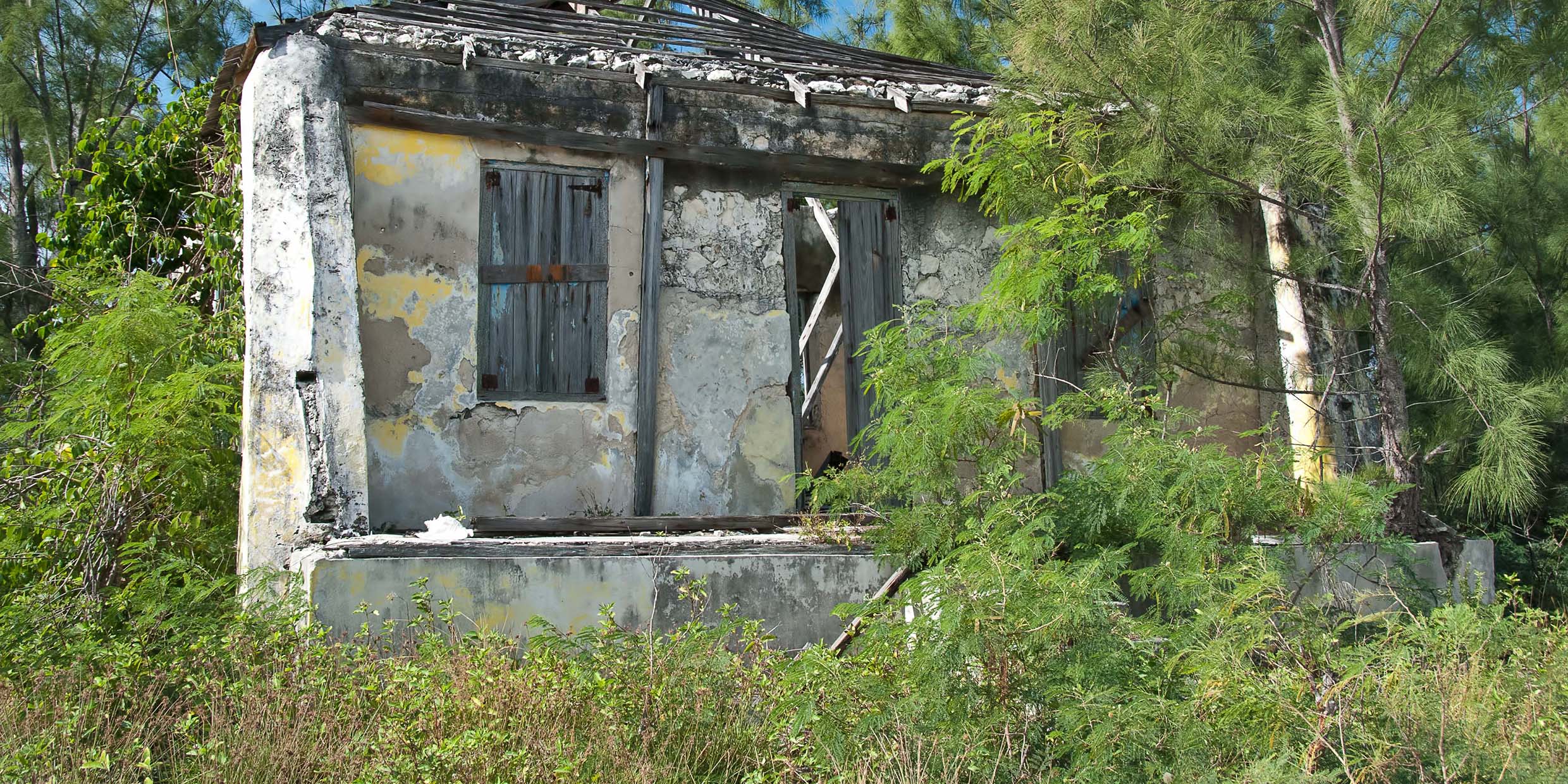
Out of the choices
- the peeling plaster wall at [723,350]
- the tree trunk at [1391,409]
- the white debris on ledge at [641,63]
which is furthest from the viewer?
the peeling plaster wall at [723,350]

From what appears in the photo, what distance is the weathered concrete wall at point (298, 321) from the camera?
622cm

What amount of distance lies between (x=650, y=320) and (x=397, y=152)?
1.96 m

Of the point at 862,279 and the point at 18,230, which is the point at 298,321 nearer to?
the point at 862,279

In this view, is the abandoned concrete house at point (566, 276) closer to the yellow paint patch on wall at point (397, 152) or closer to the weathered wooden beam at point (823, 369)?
the yellow paint patch on wall at point (397, 152)

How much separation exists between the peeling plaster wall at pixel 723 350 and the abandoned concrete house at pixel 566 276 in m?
0.02

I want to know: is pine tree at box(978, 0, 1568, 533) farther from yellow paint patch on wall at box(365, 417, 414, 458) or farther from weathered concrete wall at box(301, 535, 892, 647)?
yellow paint patch on wall at box(365, 417, 414, 458)

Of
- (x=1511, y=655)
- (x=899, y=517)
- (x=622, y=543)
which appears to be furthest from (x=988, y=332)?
(x=1511, y=655)

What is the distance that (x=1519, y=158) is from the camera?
9961 mm

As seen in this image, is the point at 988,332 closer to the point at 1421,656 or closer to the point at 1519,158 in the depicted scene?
the point at 1421,656

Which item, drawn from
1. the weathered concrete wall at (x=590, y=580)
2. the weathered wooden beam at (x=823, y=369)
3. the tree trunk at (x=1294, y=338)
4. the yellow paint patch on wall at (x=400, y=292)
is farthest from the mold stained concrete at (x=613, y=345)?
the weathered wooden beam at (x=823, y=369)

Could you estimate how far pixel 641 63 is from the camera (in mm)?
8000

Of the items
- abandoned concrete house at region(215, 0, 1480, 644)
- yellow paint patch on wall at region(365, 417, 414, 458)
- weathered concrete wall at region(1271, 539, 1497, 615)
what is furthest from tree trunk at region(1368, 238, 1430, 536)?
yellow paint patch on wall at region(365, 417, 414, 458)

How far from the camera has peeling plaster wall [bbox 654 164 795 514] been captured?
314 inches

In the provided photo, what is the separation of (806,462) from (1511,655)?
808 centimetres
